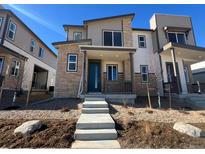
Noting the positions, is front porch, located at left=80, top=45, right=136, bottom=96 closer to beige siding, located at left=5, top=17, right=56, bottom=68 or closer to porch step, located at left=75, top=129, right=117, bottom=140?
porch step, located at left=75, top=129, right=117, bottom=140

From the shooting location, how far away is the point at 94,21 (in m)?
12.1

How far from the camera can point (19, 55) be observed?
12.5 m

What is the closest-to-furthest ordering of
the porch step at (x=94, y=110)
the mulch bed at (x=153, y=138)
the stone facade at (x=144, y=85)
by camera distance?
Answer: the mulch bed at (x=153, y=138)
the porch step at (x=94, y=110)
the stone facade at (x=144, y=85)

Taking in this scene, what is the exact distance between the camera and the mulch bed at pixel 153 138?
364cm

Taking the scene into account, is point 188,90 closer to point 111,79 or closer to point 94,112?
point 111,79

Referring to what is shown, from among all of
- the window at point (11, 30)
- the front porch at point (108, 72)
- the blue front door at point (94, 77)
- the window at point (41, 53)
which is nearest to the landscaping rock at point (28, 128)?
the front porch at point (108, 72)

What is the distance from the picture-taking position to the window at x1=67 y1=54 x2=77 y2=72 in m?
10.5

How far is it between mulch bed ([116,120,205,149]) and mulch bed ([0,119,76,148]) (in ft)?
5.53

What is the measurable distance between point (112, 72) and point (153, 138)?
27.2ft

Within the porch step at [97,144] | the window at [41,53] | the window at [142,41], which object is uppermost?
the window at [41,53]

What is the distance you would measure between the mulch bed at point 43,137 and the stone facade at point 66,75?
17.6 ft

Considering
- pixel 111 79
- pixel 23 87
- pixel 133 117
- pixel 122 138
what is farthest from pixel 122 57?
pixel 23 87

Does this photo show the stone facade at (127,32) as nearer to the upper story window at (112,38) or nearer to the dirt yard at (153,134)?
the upper story window at (112,38)
